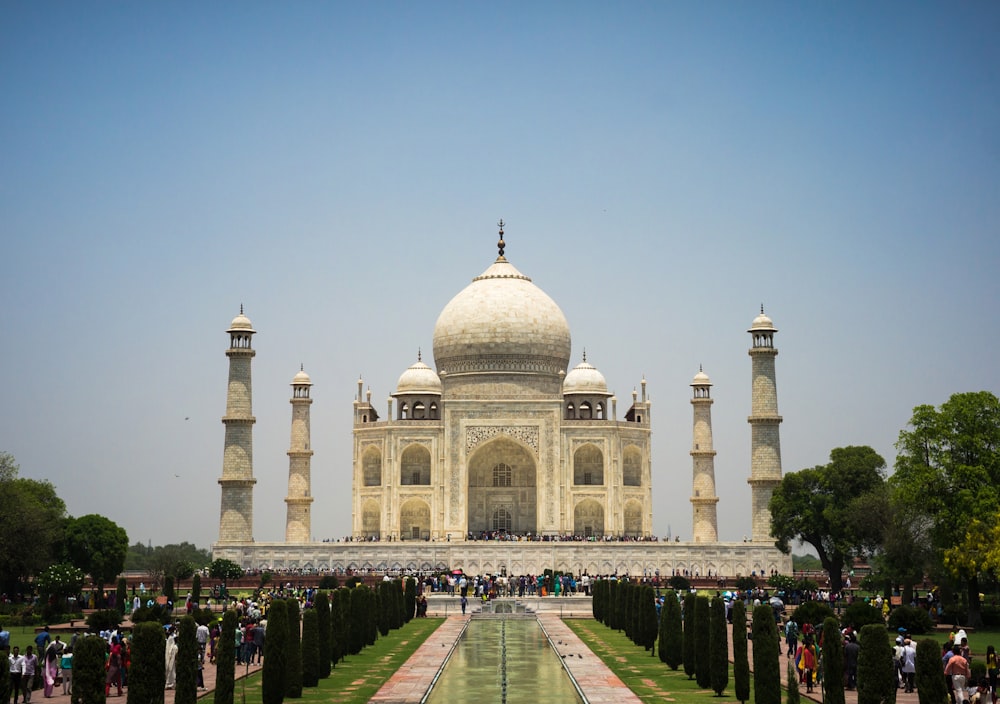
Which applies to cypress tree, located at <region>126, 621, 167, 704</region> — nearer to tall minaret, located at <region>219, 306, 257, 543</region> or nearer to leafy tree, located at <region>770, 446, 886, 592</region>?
leafy tree, located at <region>770, 446, 886, 592</region>

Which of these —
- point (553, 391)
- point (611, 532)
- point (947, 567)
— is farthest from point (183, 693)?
point (553, 391)

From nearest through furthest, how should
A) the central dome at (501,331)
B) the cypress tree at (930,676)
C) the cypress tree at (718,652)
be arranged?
the cypress tree at (930,676), the cypress tree at (718,652), the central dome at (501,331)

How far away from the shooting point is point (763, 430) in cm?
4316

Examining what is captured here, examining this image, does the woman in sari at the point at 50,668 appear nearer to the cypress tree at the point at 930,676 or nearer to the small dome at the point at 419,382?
the cypress tree at the point at 930,676

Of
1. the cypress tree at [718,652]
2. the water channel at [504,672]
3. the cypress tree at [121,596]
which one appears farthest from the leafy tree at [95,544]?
the cypress tree at [718,652]

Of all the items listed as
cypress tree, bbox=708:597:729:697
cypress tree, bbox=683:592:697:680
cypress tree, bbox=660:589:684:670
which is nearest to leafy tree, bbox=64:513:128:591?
cypress tree, bbox=660:589:684:670

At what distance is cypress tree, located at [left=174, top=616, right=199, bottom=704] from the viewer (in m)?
14.3

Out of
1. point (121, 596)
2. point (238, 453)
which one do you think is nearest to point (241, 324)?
→ point (238, 453)

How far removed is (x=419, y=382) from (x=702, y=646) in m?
32.8

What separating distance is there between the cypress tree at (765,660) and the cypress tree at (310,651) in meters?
6.07

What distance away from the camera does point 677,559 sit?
138ft

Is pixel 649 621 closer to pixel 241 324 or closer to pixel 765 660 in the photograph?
pixel 765 660

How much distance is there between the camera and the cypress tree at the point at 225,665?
1455cm

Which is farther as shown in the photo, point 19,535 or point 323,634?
point 19,535
